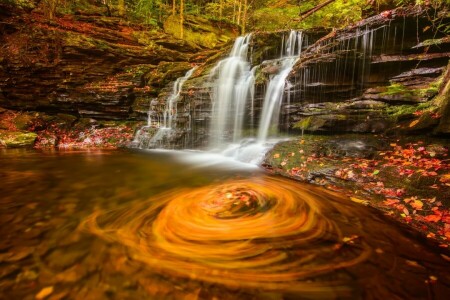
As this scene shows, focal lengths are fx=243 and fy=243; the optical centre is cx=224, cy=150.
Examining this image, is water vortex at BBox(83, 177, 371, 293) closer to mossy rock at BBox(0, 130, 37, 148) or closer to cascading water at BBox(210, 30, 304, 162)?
cascading water at BBox(210, 30, 304, 162)

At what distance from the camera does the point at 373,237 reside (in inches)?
124

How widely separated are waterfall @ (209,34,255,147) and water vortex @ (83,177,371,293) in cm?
548

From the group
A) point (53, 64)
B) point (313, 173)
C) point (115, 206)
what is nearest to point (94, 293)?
point (115, 206)

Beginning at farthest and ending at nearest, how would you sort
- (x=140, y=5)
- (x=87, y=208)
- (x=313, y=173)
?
(x=140, y=5) < (x=313, y=173) < (x=87, y=208)

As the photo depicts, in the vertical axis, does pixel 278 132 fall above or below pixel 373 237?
above

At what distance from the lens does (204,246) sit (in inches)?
114

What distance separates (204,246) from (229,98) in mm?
8176

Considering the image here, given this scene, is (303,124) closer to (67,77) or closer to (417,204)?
(417,204)

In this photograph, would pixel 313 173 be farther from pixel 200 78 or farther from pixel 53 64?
pixel 53 64

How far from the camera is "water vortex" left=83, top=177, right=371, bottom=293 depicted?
2.41m

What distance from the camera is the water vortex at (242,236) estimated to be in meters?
2.41

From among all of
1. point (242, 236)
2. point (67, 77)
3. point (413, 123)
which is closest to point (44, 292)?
point (242, 236)

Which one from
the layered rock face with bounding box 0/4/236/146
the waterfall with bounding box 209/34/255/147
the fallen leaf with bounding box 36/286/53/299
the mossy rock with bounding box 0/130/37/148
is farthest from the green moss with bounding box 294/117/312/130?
the mossy rock with bounding box 0/130/37/148

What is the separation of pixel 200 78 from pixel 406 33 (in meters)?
8.03
